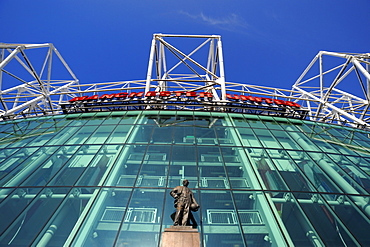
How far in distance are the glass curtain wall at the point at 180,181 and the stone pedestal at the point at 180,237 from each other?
3.21 feet

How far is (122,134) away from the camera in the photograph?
64.8 ft

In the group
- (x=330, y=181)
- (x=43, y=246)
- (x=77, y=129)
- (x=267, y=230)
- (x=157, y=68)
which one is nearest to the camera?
(x=43, y=246)

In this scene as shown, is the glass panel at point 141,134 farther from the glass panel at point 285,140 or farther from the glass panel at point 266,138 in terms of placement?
the glass panel at point 285,140

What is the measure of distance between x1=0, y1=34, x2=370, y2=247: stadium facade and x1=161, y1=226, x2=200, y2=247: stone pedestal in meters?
0.99

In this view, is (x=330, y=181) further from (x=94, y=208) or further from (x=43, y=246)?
(x=43, y=246)

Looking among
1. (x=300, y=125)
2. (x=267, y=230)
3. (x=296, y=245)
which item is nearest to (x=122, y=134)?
(x=267, y=230)

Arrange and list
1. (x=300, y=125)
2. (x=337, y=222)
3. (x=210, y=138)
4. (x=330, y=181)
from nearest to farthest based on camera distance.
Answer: (x=337, y=222)
(x=330, y=181)
(x=210, y=138)
(x=300, y=125)

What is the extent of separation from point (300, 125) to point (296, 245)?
16.7 meters

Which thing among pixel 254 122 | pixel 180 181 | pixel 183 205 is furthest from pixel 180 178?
pixel 254 122

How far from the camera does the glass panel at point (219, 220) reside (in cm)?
1027

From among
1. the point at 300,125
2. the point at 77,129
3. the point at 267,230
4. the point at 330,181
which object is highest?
the point at 300,125

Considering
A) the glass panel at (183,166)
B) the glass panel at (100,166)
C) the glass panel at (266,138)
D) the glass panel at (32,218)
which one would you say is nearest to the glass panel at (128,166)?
the glass panel at (100,166)

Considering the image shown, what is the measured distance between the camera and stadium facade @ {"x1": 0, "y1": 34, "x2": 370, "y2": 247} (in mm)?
10828

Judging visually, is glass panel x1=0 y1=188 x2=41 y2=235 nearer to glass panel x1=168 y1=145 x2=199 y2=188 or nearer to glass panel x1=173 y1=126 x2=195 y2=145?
glass panel x1=168 y1=145 x2=199 y2=188
